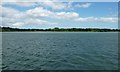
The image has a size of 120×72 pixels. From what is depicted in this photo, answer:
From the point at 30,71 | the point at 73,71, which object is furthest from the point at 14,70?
the point at 73,71

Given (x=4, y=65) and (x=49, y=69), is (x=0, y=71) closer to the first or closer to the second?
(x=4, y=65)

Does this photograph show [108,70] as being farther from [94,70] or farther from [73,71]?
[73,71]

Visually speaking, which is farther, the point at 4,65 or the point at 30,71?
the point at 4,65

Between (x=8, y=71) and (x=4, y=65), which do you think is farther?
(x=4, y=65)

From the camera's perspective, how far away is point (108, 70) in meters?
22.5

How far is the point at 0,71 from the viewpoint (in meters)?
22.0

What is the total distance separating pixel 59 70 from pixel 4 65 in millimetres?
9869

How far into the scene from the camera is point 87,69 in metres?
23.2

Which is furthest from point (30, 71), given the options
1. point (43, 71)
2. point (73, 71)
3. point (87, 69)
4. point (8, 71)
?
point (87, 69)

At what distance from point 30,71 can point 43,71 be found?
73.5 inches

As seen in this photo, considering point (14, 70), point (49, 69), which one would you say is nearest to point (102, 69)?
point (49, 69)

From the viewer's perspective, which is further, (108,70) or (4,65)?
(4,65)

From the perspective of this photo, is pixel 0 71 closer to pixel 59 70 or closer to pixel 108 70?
pixel 59 70

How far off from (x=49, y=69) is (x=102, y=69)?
8.03m
